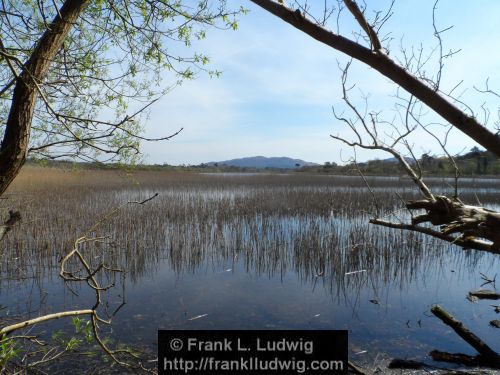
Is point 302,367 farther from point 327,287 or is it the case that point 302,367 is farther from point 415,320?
point 327,287

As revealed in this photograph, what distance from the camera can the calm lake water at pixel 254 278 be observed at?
4945 millimetres

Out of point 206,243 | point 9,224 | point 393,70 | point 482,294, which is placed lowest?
point 482,294

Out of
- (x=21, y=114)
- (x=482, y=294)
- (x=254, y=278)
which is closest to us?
(x=21, y=114)

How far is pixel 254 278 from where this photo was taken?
686cm

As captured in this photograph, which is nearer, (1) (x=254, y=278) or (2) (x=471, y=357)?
(2) (x=471, y=357)

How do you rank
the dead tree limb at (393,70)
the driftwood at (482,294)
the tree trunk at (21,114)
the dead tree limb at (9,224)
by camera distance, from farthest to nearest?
the driftwood at (482,294) < the dead tree limb at (9,224) < the tree trunk at (21,114) < the dead tree limb at (393,70)

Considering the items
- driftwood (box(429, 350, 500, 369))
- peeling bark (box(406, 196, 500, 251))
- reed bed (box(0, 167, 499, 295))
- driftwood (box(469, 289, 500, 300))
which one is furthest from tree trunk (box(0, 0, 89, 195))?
driftwood (box(469, 289, 500, 300))

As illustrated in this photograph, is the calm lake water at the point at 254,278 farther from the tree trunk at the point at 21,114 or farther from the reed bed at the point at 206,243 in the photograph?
the tree trunk at the point at 21,114

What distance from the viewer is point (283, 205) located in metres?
12.4

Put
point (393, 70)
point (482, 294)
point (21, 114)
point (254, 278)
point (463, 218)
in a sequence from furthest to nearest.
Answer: point (254, 278), point (482, 294), point (463, 218), point (21, 114), point (393, 70)

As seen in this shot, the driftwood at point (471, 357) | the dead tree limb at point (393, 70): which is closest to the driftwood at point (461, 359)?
the driftwood at point (471, 357)

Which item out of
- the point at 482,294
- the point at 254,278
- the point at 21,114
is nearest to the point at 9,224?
the point at 21,114

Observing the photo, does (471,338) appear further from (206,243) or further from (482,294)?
(206,243)

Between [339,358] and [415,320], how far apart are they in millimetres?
2260
